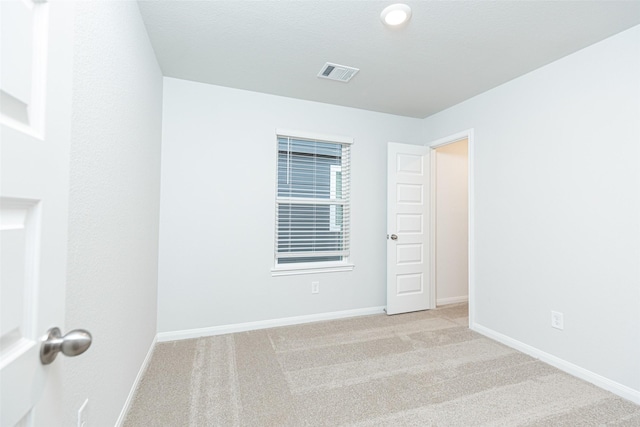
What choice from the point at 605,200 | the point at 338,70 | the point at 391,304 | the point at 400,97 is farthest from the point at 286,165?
the point at 605,200

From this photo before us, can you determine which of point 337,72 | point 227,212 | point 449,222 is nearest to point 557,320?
point 449,222

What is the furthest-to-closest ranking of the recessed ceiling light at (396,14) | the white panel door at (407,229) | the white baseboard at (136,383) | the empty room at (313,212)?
the white panel door at (407,229) < the recessed ceiling light at (396,14) < the white baseboard at (136,383) < the empty room at (313,212)

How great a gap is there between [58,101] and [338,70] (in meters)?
2.35

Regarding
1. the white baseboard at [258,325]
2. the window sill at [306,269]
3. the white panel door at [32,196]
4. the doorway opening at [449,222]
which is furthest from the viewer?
the doorway opening at [449,222]

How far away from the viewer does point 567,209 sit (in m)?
2.25

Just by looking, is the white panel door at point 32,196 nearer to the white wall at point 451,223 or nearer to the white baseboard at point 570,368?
the white baseboard at point 570,368

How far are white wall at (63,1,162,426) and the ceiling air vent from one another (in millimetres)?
1401

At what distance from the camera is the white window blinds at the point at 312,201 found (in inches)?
124

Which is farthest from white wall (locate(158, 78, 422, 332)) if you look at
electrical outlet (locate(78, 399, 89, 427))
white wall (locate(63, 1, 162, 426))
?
→ electrical outlet (locate(78, 399, 89, 427))

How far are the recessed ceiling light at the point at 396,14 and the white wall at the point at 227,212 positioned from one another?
147 cm

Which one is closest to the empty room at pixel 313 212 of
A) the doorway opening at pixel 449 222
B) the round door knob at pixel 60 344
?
the round door knob at pixel 60 344

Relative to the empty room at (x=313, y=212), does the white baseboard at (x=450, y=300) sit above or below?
below

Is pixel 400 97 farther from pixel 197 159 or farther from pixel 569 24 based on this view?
pixel 197 159

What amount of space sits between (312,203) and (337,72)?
1.39 m
